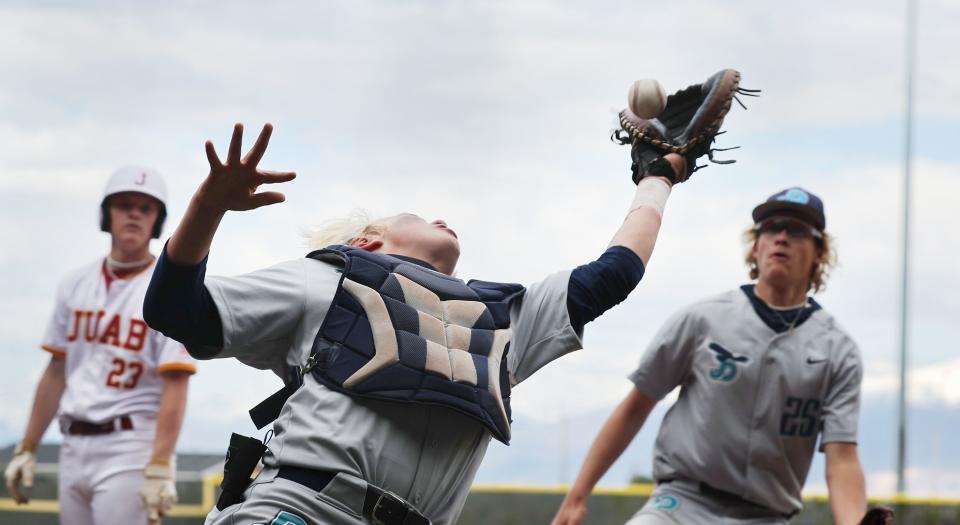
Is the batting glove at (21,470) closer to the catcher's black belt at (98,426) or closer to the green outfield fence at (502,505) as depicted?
the catcher's black belt at (98,426)

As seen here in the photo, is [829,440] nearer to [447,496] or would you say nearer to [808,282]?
[808,282]

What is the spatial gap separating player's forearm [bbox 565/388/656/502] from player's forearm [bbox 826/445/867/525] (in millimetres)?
819

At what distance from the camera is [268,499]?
129 inches

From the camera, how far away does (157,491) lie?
640 cm

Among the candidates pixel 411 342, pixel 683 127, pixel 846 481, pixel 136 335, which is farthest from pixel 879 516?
pixel 136 335

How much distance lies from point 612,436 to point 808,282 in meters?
1.20

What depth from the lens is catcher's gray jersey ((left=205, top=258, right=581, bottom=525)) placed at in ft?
10.9

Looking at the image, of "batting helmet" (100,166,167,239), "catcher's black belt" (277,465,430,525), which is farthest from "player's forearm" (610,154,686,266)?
"batting helmet" (100,166,167,239)

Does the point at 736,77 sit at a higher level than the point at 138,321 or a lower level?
higher

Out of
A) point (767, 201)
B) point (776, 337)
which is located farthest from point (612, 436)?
point (767, 201)

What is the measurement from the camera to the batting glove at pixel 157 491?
21.0 ft

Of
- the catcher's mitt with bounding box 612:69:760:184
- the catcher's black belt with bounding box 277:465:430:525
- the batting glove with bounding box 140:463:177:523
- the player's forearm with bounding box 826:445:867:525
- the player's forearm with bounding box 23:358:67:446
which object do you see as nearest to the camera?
the catcher's black belt with bounding box 277:465:430:525

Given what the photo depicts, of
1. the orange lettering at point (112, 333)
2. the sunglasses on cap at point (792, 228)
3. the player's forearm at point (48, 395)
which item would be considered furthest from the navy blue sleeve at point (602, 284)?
the player's forearm at point (48, 395)

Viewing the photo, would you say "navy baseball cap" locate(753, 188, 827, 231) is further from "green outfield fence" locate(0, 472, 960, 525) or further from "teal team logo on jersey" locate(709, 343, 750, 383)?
"green outfield fence" locate(0, 472, 960, 525)
